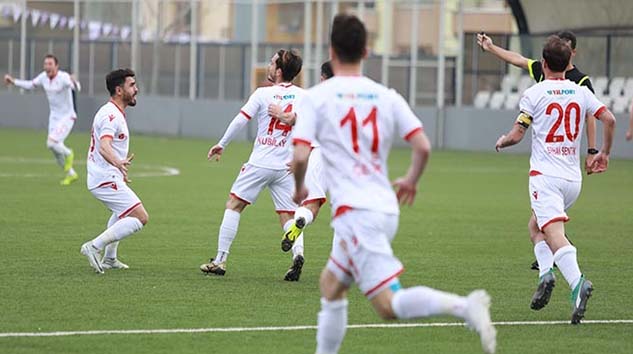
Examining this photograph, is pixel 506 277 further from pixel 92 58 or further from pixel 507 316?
pixel 92 58

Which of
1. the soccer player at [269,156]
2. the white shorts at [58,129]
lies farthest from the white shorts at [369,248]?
the white shorts at [58,129]

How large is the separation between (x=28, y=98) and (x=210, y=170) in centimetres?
2051

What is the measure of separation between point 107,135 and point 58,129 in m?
13.7

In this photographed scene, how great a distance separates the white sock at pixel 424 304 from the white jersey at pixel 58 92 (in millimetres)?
19359

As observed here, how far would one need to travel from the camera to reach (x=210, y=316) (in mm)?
10648

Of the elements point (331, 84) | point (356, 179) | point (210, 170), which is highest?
point (331, 84)

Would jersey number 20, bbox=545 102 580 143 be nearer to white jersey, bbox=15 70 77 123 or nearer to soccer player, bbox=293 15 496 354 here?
soccer player, bbox=293 15 496 354

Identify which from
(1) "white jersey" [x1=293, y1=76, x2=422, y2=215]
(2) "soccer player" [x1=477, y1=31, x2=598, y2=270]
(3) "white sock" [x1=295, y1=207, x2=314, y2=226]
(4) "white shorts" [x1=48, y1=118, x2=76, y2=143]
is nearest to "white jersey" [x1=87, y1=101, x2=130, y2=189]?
(3) "white sock" [x1=295, y1=207, x2=314, y2=226]

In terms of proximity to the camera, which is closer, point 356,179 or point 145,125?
point 356,179

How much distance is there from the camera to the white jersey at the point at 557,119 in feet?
35.7

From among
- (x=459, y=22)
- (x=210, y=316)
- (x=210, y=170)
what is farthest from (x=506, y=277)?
(x=459, y=22)

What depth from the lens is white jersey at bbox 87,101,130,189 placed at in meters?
12.8

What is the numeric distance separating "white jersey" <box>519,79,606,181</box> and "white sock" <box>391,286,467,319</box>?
11.2 feet

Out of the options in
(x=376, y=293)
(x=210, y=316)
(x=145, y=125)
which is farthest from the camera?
(x=145, y=125)
